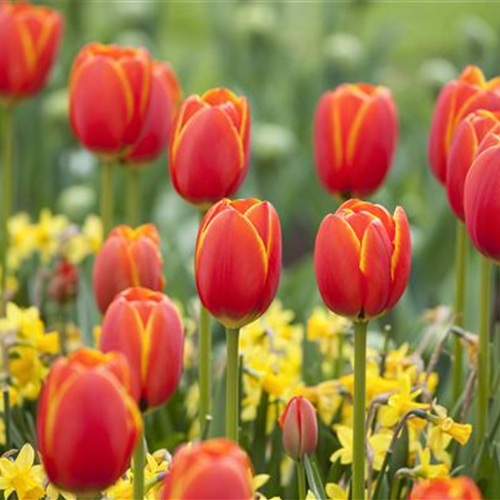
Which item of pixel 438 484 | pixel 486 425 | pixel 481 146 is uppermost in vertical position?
pixel 481 146

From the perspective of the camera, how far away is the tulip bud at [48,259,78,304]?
7.25 ft

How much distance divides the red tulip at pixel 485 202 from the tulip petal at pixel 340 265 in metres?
0.19

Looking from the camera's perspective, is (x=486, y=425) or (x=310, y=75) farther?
(x=310, y=75)

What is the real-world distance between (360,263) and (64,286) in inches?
38.1

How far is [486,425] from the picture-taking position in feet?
5.82

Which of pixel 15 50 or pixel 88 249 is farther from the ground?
pixel 15 50

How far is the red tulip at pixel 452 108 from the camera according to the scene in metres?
1.83

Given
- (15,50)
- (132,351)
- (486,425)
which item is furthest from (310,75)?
(132,351)

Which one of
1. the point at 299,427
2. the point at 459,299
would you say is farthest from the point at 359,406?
Answer: the point at 459,299

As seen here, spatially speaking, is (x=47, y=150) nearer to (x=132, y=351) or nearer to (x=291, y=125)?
(x=291, y=125)

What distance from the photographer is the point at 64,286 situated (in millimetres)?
2211

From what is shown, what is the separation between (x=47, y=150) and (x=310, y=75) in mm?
745

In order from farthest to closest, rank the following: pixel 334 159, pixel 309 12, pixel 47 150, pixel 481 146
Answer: pixel 309 12
pixel 47 150
pixel 334 159
pixel 481 146

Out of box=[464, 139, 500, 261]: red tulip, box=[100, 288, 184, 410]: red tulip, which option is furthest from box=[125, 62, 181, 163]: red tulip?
box=[100, 288, 184, 410]: red tulip
